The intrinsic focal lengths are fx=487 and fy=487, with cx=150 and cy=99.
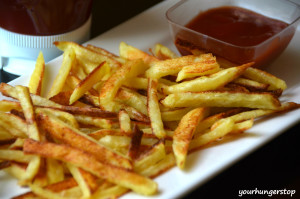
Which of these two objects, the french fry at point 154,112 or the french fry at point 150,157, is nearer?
the french fry at point 150,157

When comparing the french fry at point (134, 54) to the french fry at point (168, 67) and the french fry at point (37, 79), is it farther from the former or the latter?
the french fry at point (37, 79)

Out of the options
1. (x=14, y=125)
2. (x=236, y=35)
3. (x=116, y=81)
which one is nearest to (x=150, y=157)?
(x=116, y=81)

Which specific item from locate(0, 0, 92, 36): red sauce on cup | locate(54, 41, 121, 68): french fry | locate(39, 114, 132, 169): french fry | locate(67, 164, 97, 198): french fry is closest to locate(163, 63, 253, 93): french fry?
locate(54, 41, 121, 68): french fry

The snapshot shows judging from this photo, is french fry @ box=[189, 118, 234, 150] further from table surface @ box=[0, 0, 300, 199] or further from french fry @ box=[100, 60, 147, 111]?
french fry @ box=[100, 60, 147, 111]

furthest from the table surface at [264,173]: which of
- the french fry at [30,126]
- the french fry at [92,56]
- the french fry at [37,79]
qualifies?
the french fry at [37,79]

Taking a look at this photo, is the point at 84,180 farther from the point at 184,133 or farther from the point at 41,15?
the point at 41,15

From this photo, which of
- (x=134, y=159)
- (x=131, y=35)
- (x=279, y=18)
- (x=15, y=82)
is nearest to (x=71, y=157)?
(x=134, y=159)
